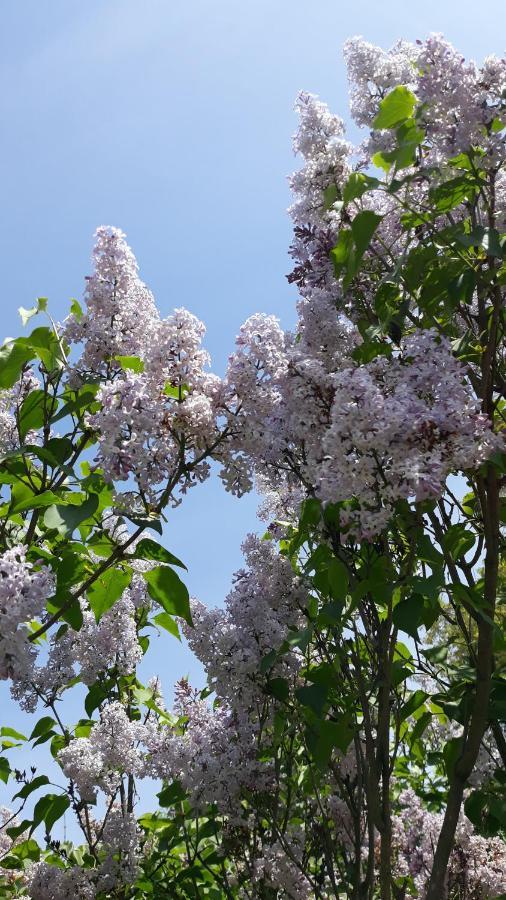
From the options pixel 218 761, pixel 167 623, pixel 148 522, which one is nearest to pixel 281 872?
pixel 218 761

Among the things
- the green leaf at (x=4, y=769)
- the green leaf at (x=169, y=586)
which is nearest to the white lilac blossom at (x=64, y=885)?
the green leaf at (x=4, y=769)

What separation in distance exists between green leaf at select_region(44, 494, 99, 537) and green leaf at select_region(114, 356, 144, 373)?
23.3 inches

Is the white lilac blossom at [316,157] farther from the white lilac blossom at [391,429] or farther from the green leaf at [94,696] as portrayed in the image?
the green leaf at [94,696]

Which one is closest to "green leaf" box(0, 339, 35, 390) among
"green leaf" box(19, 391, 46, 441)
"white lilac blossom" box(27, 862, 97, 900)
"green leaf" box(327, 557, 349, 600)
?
"green leaf" box(19, 391, 46, 441)

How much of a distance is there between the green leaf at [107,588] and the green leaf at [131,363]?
0.61 m

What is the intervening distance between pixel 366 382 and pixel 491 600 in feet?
2.74

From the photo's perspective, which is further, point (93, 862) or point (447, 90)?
point (93, 862)

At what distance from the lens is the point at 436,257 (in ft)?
8.01

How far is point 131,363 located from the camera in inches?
97.7

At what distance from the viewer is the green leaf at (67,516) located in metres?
1.89

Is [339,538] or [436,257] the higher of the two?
[436,257]

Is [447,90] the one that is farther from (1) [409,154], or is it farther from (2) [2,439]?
(2) [2,439]

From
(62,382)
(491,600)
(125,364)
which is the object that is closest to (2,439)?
(62,382)

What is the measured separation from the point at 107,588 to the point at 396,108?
162cm
